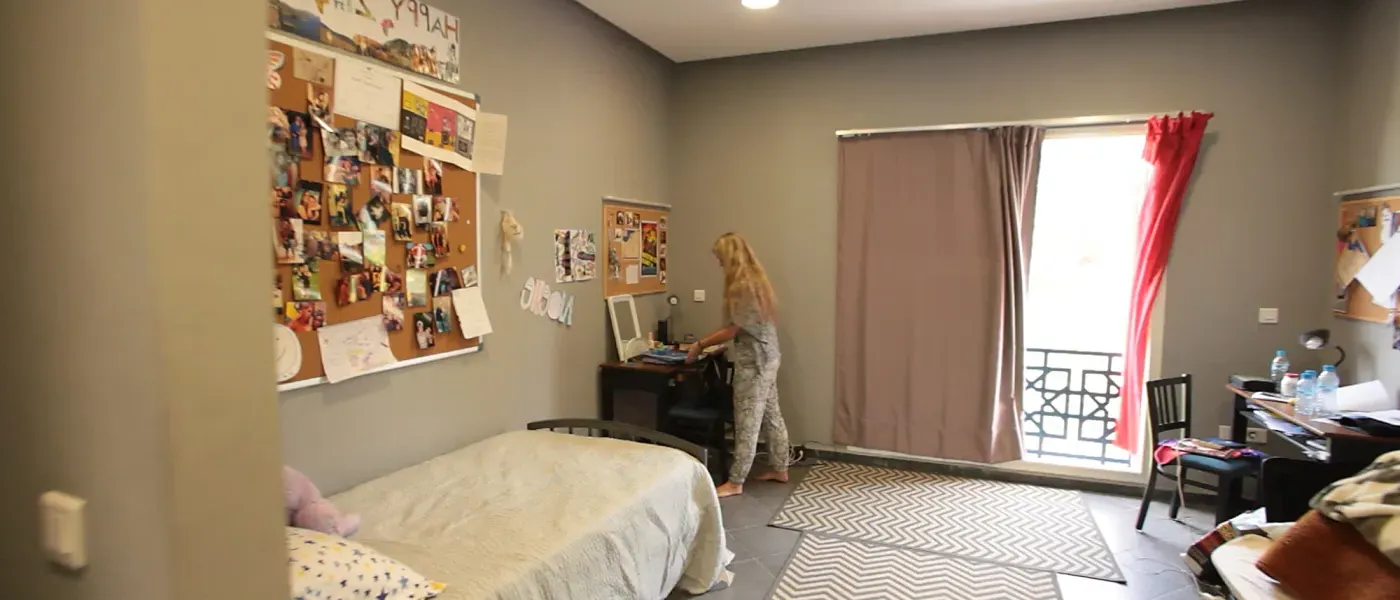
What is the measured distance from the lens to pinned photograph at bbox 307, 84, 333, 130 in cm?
222

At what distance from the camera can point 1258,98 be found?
11.7ft

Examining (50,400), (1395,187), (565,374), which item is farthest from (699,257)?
(50,400)

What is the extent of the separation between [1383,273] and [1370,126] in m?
0.72

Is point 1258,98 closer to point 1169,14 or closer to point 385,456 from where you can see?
point 1169,14

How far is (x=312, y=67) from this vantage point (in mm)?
2221

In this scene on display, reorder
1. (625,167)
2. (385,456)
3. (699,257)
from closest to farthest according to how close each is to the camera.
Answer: (385,456), (625,167), (699,257)

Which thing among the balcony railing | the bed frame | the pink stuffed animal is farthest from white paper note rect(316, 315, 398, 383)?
the balcony railing

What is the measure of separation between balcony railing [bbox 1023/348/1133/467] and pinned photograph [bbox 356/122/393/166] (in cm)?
409

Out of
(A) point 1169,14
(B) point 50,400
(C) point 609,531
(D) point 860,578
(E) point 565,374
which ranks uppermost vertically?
(A) point 1169,14

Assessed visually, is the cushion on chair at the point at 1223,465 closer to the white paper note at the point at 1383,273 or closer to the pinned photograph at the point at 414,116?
the white paper note at the point at 1383,273

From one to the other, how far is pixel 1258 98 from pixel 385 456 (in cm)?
447

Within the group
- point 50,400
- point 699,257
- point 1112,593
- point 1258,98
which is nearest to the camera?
point 50,400

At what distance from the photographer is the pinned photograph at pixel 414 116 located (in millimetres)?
2582

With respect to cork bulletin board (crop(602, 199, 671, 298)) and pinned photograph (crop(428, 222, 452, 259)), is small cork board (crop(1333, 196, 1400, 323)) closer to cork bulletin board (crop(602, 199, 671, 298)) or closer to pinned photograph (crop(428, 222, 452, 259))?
cork bulletin board (crop(602, 199, 671, 298))
